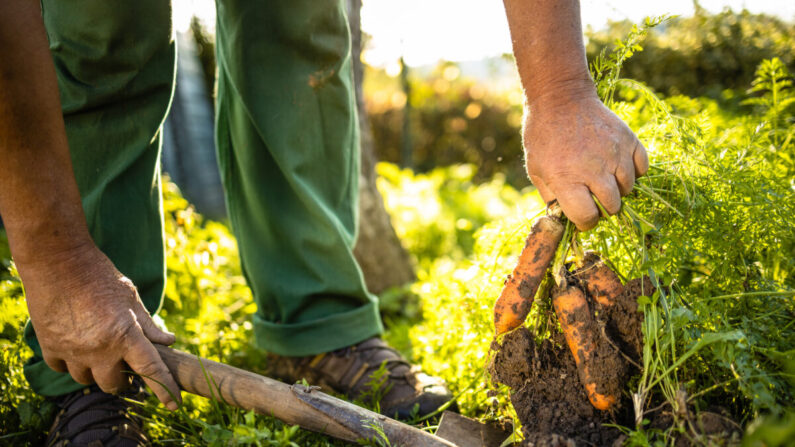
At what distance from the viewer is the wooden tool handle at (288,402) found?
133 cm

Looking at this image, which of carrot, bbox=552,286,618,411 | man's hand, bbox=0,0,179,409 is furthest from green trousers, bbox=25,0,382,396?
carrot, bbox=552,286,618,411

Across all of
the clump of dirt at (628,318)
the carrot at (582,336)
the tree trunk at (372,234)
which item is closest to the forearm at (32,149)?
the carrot at (582,336)

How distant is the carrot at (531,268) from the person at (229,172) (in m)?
0.08

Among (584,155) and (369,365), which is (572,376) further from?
(369,365)

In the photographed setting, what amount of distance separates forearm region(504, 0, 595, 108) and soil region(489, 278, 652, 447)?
0.53 m

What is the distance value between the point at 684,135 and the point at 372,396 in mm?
1317

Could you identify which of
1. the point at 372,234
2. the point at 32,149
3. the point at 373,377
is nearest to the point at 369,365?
the point at 373,377

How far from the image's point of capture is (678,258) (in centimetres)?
136

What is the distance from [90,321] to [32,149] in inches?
18.0

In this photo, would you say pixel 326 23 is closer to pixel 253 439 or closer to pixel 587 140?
pixel 587 140

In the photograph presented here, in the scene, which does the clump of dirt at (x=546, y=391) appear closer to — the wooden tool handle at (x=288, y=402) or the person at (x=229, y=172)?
the wooden tool handle at (x=288, y=402)

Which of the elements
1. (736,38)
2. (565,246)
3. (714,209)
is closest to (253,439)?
(565,246)

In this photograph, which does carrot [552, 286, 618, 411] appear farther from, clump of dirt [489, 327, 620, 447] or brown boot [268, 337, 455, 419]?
brown boot [268, 337, 455, 419]

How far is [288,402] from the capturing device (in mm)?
1397
